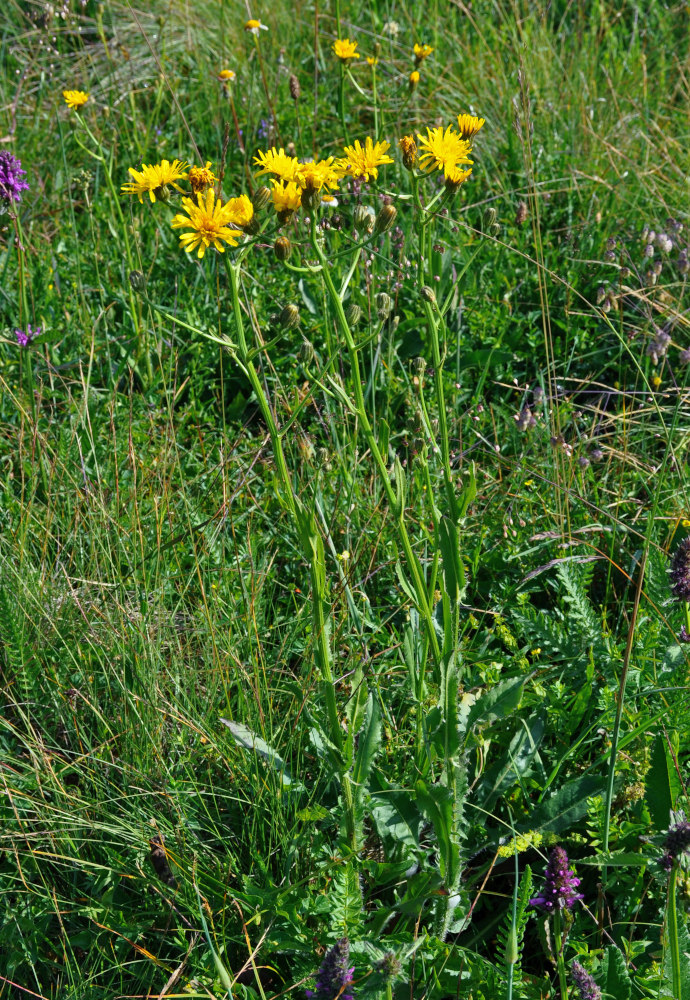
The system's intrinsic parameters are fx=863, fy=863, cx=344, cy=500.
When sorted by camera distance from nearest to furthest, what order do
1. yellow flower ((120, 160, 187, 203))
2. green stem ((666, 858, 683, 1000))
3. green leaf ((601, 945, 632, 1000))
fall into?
green stem ((666, 858, 683, 1000)) < green leaf ((601, 945, 632, 1000)) < yellow flower ((120, 160, 187, 203))

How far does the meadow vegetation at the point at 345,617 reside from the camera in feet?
4.13

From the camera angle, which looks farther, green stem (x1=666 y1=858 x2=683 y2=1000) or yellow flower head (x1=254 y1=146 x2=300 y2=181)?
yellow flower head (x1=254 y1=146 x2=300 y2=181)

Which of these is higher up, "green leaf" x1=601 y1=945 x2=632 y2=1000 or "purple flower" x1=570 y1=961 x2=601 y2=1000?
"purple flower" x1=570 y1=961 x2=601 y2=1000

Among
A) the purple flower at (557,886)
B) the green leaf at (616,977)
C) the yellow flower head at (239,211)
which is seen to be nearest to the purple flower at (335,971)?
the purple flower at (557,886)

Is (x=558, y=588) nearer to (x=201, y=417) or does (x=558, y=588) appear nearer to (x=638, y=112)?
(x=201, y=417)

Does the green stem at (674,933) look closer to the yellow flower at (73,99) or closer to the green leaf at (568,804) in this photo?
the green leaf at (568,804)

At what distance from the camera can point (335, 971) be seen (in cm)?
104

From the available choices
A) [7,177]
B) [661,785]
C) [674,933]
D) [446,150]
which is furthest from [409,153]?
[7,177]

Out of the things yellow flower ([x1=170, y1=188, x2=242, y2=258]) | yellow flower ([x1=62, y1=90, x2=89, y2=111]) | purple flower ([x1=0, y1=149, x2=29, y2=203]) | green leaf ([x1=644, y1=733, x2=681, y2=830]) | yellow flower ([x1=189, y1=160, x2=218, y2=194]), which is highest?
yellow flower ([x1=189, y1=160, x2=218, y2=194])

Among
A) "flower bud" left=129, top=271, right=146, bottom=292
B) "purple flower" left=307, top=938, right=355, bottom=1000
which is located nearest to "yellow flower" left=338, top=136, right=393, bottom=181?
"flower bud" left=129, top=271, right=146, bottom=292

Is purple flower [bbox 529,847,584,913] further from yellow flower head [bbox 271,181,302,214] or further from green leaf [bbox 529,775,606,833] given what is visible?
yellow flower head [bbox 271,181,302,214]

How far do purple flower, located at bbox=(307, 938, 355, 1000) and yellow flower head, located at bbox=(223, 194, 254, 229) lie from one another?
970mm

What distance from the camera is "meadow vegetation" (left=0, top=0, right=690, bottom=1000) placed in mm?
1259

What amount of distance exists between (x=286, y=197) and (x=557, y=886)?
3.31 feet
